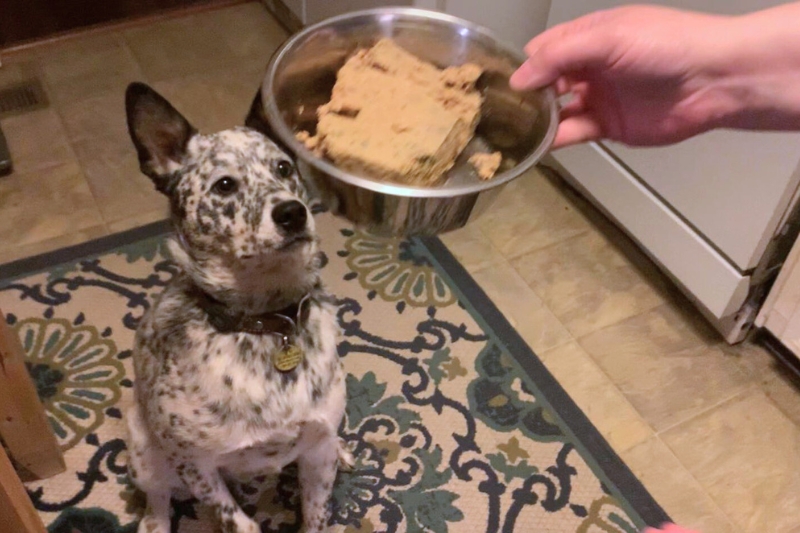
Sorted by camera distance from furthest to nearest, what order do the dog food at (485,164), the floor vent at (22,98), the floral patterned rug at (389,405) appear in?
the floor vent at (22,98)
the floral patterned rug at (389,405)
the dog food at (485,164)

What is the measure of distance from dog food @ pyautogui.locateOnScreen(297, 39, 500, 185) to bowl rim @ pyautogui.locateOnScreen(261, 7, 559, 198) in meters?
0.03

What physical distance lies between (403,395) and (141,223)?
99 cm

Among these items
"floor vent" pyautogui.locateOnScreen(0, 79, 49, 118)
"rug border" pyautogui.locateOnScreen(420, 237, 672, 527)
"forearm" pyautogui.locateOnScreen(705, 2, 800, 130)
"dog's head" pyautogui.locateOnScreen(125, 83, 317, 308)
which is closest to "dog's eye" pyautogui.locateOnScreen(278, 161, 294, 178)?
"dog's head" pyautogui.locateOnScreen(125, 83, 317, 308)

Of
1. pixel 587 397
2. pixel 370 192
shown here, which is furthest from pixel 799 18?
pixel 587 397

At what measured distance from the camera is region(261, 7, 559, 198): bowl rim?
1.01 m

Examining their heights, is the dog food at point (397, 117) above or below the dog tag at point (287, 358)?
above

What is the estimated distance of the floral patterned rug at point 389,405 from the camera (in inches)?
69.0

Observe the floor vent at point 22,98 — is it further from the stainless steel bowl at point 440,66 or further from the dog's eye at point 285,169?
the stainless steel bowl at point 440,66

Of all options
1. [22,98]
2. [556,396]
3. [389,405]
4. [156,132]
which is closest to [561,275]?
[556,396]

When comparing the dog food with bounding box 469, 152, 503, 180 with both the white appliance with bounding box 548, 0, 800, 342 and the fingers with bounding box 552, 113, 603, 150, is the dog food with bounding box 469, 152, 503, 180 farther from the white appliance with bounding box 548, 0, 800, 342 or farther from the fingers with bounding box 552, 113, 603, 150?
the white appliance with bounding box 548, 0, 800, 342

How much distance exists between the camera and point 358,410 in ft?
6.34

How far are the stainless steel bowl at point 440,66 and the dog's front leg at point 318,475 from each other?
1.70ft

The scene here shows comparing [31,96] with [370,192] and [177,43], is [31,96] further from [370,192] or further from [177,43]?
[370,192]

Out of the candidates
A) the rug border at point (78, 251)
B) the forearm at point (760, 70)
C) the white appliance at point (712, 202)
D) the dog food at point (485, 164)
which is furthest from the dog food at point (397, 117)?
the rug border at point (78, 251)
